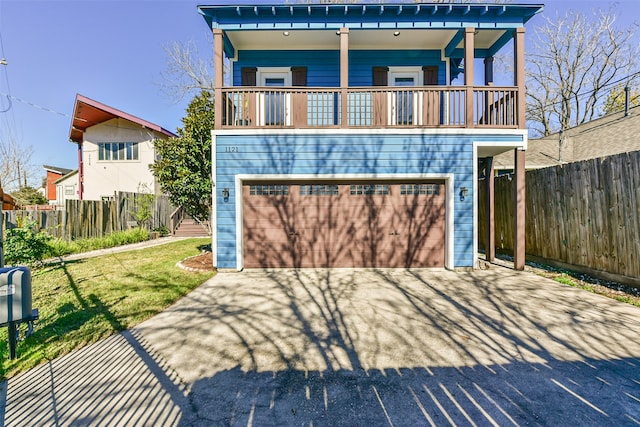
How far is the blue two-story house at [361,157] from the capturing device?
6.40m

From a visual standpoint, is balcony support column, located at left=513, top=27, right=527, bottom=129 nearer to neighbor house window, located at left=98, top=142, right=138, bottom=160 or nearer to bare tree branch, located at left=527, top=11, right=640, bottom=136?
bare tree branch, located at left=527, top=11, right=640, bottom=136

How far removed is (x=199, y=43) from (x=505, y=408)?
59.6ft

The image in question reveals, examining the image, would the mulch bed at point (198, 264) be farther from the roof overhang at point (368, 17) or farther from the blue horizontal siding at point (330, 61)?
the roof overhang at point (368, 17)

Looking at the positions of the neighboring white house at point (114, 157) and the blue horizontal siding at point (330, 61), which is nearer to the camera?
the blue horizontal siding at point (330, 61)

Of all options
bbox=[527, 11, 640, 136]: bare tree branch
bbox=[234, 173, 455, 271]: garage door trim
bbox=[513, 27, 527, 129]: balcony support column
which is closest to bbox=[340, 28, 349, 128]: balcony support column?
bbox=[234, 173, 455, 271]: garage door trim

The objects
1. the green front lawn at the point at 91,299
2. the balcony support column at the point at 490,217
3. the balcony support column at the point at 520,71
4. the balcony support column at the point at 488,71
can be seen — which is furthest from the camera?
the balcony support column at the point at 488,71

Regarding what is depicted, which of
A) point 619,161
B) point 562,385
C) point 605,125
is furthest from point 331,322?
point 605,125

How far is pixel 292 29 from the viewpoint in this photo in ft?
21.6

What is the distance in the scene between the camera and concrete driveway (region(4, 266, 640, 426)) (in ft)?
7.04

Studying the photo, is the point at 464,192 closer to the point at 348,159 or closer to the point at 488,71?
the point at 348,159

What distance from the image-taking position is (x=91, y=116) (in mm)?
15141

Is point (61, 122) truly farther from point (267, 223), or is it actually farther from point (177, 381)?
point (177, 381)

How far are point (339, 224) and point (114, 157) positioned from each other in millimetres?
15843

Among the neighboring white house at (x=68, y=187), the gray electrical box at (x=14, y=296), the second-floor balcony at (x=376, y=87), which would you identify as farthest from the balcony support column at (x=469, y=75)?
the neighboring white house at (x=68, y=187)
